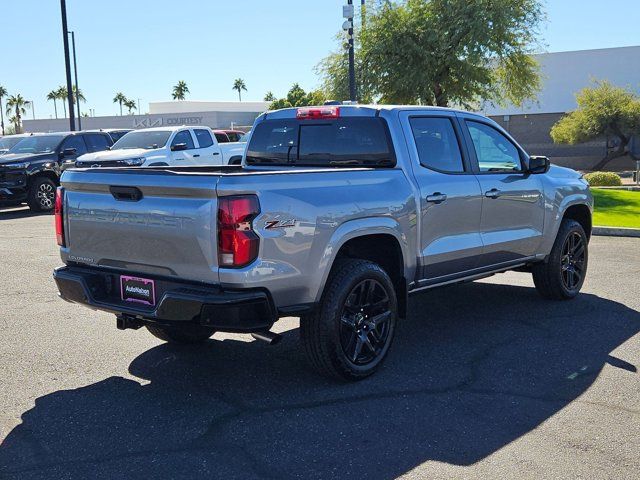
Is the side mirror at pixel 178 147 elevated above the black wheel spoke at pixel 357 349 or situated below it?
above

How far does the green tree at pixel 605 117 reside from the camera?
1587 inches

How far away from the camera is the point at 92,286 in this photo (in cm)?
480

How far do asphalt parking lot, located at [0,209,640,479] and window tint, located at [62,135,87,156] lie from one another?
11941 millimetres

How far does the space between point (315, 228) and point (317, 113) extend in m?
1.67

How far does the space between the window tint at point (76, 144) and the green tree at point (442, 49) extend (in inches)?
425

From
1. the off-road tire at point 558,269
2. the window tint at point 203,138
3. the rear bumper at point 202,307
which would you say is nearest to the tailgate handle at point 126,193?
the rear bumper at point 202,307

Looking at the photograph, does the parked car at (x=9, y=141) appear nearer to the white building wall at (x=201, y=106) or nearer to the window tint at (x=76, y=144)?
the window tint at (x=76, y=144)

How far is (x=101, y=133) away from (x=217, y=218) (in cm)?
1605

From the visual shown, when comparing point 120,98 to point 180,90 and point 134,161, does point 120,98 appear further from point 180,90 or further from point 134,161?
point 134,161

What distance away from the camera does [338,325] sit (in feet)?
15.8

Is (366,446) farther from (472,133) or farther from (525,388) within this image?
(472,133)

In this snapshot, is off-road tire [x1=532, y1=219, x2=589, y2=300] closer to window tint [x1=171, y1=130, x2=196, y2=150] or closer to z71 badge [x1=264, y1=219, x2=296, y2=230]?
z71 badge [x1=264, y1=219, x2=296, y2=230]

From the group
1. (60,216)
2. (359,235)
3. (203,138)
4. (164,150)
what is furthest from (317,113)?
(203,138)

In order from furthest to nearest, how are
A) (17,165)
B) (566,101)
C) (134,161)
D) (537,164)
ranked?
(566,101) → (17,165) → (134,161) → (537,164)
